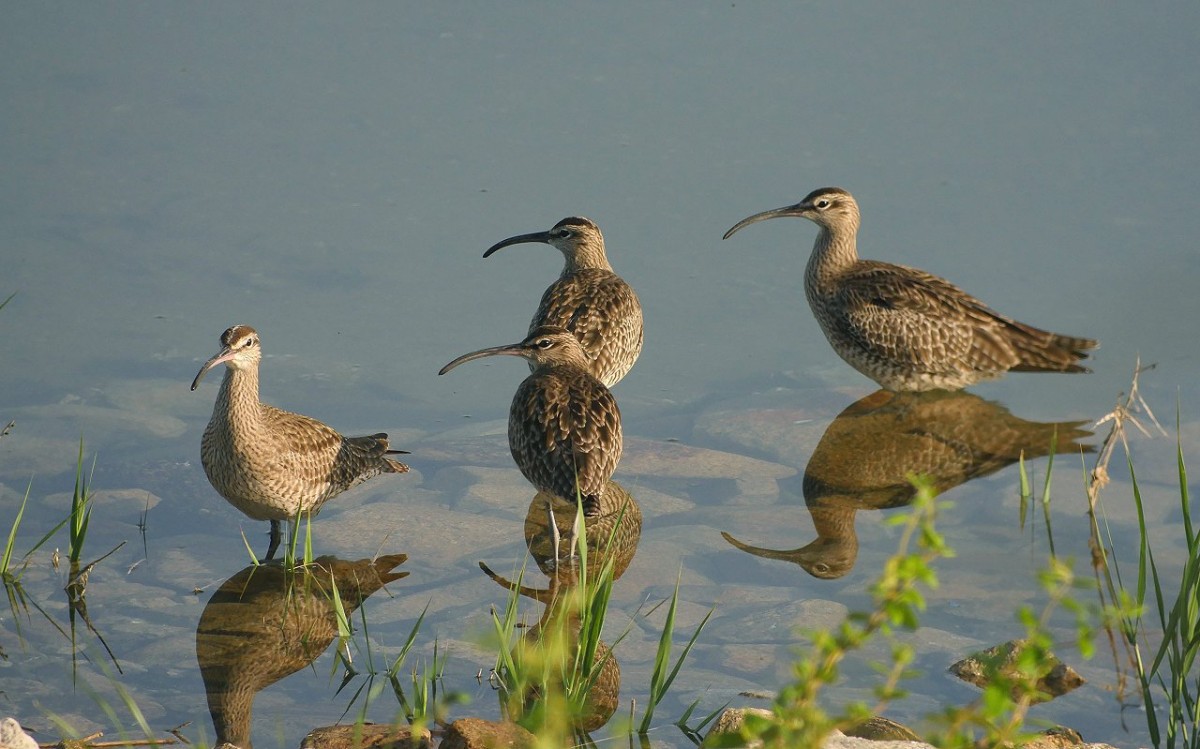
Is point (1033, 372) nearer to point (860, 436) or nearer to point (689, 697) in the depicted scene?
point (860, 436)

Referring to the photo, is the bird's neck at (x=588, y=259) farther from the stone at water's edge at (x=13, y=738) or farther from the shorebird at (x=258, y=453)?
the stone at water's edge at (x=13, y=738)

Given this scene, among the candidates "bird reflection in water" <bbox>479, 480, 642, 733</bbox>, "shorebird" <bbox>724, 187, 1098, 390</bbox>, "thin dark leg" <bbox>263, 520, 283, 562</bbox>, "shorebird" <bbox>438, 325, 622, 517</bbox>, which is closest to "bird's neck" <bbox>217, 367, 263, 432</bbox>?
"thin dark leg" <bbox>263, 520, 283, 562</bbox>

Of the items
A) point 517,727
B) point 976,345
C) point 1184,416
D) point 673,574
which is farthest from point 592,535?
point 1184,416

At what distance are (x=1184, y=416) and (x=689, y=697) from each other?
472 centimetres

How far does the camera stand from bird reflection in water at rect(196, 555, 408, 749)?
6062mm

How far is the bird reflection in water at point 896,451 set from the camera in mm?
8016

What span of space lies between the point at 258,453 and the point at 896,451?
3.84 m

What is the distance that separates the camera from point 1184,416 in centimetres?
932

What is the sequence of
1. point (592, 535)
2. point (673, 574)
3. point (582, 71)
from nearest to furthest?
point (673, 574) < point (592, 535) < point (582, 71)

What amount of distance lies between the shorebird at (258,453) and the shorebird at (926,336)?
3.61 m

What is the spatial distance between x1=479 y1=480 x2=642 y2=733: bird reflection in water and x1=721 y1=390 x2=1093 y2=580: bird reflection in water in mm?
641

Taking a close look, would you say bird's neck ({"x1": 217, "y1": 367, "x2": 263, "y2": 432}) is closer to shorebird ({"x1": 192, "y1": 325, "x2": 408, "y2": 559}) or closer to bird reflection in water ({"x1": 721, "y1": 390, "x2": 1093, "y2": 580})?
shorebird ({"x1": 192, "y1": 325, "x2": 408, "y2": 559})

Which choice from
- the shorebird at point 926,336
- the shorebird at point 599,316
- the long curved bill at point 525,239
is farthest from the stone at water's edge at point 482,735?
the long curved bill at point 525,239

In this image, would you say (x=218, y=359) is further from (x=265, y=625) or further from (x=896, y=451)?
(x=896, y=451)
